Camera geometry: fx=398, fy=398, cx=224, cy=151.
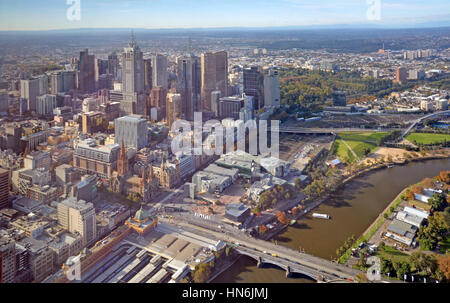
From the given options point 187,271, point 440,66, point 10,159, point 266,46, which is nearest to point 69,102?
point 10,159

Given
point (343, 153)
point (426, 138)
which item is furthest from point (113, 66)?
point (426, 138)

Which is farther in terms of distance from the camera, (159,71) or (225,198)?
(159,71)

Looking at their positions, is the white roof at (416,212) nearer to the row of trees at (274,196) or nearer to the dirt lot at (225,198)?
the row of trees at (274,196)

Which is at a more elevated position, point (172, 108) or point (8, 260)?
point (172, 108)

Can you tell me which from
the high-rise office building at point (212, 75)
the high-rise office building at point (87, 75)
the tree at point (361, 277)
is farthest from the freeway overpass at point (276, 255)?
the high-rise office building at point (87, 75)

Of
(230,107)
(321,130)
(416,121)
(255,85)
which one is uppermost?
(255,85)

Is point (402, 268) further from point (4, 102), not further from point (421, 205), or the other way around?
point (4, 102)

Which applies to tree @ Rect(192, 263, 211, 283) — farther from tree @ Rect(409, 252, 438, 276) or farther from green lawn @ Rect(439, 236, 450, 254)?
green lawn @ Rect(439, 236, 450, 254)
